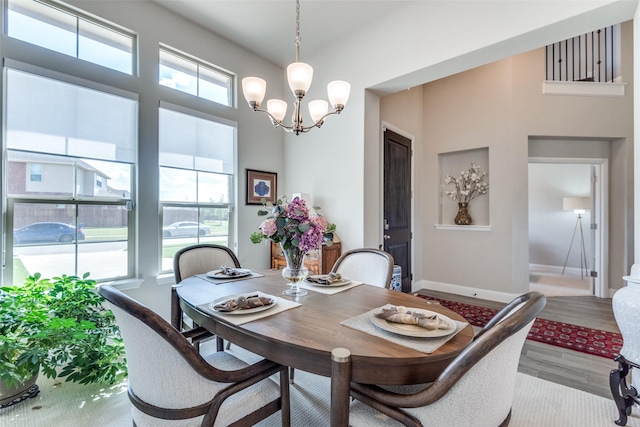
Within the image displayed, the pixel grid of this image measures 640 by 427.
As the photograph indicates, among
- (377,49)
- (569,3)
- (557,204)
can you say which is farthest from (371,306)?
(557,204)

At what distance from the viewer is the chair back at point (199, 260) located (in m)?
2.33

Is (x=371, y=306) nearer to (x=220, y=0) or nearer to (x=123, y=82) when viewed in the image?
(x=123, y=82)

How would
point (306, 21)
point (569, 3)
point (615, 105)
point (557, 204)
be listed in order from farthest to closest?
point (557, 204) → point (615, 105) → point (306, 21) → point (569, 3)

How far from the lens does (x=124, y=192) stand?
274cm

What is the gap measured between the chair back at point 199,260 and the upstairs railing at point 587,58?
529cm

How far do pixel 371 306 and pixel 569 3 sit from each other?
2524 mm

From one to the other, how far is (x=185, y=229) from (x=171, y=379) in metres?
2.36

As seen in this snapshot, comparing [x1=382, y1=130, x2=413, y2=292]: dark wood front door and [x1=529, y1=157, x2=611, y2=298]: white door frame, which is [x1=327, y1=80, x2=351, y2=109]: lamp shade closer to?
[x1=382, y1=130, x2=413, y2=292]: dark wood front door

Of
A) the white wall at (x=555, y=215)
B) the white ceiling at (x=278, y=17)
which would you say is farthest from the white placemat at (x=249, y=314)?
the white wall at (x=555, y=215)

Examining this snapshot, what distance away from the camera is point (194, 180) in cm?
324

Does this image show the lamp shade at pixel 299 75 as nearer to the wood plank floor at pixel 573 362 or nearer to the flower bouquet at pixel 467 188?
the wood plank floor at pixel 573 362

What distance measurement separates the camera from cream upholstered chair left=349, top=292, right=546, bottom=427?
2.75 feet

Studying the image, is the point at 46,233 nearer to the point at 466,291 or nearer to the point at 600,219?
the point at 466,291

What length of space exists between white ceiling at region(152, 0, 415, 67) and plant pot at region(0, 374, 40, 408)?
11.1 ft
